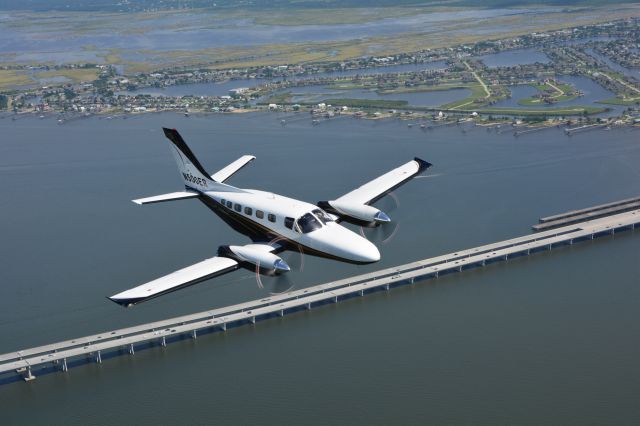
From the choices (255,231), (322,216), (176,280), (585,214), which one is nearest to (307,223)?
(322,216)

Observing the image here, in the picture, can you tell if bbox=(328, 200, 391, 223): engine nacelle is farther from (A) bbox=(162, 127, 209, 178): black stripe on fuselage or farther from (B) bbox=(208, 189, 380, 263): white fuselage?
(A) bbox=(162, 127, 209, 178): black stripe on fuselage

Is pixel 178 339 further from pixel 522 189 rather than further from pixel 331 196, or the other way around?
pixel 522 189

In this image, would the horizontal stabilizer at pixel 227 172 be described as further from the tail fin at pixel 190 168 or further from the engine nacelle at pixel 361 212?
the engine nacelle at pixel 361 212

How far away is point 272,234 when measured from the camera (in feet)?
137

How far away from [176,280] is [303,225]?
6796 mm

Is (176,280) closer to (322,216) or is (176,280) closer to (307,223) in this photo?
(307,223)

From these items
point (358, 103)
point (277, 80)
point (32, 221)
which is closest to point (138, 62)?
point (277, 80)

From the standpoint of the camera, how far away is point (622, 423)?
44.3 meters

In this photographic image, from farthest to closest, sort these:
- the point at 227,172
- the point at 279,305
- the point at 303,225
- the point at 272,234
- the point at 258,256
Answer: the point at 279,305 → the point at 227,172 → the point at 272,234 → the point at 303,225 → the point at 258,256

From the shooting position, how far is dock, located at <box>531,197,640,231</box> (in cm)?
7106

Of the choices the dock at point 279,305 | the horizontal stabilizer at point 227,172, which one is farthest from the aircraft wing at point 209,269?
the dock at point 279,305

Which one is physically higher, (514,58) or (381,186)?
(381,186)

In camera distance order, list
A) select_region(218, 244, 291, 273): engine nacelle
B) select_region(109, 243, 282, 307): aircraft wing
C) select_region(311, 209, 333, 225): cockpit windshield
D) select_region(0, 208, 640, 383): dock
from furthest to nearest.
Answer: select_region(0, 208, 640, 383): dock
select_region(311, 209, 333, 225): cockpit windshield
select_region(218, 244, 291, 273): engine nacelle
select_region(109, 243, 282, 307): aircraft wing

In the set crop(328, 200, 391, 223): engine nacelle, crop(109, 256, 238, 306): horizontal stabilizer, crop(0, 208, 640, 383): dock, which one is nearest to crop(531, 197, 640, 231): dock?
crop(0, 208, 640, 383): dock
